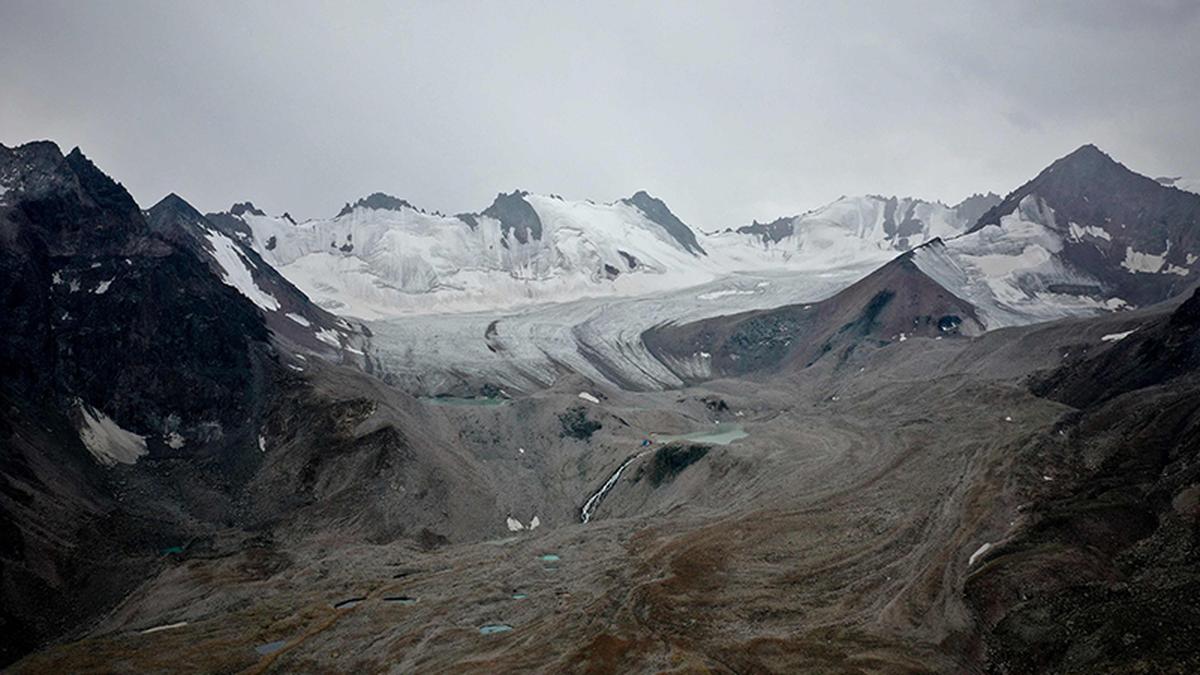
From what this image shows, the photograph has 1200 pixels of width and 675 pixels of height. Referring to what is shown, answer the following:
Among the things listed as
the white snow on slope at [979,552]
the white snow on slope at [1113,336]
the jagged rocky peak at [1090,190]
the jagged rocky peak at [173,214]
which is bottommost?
the white snow on slope at [979,552]

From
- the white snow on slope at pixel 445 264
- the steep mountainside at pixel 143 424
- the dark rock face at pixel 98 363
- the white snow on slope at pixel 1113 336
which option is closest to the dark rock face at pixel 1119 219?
the white snow on slope at pixel 445 264

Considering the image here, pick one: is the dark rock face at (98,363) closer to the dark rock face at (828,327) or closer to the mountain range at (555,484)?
the mountain range at (555,484)

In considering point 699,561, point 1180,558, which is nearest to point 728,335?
point 699,561

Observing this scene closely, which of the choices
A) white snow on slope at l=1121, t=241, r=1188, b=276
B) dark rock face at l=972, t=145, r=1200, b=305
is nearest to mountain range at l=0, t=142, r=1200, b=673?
white snow on slope at l=1121, t=241, r=1188, b=276

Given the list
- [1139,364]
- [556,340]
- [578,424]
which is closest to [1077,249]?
[1139,364]

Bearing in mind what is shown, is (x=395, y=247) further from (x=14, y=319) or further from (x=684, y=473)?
(x=684, y=473)
